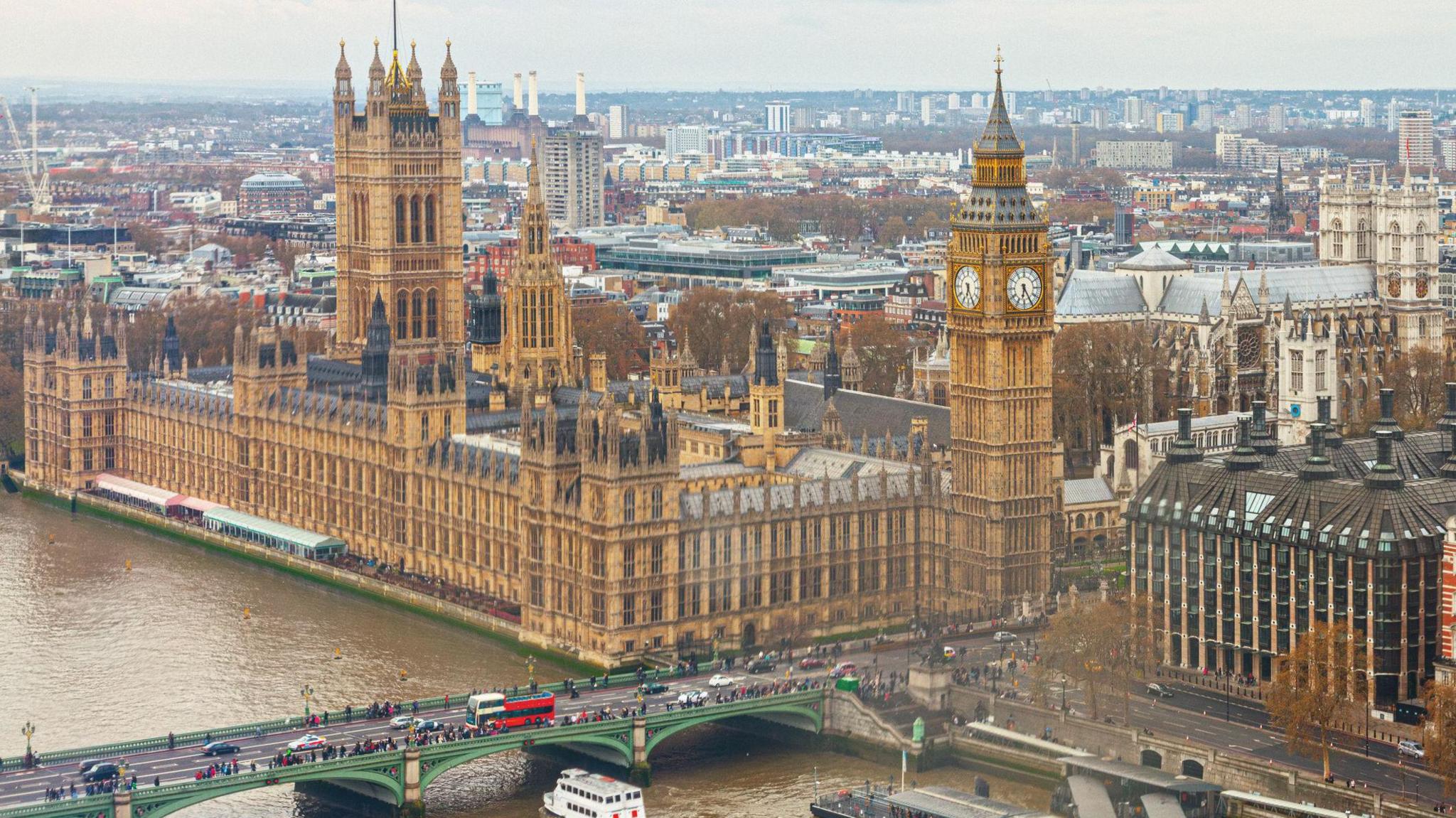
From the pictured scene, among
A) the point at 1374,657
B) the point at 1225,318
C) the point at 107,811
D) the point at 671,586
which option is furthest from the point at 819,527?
the point at 1225,318

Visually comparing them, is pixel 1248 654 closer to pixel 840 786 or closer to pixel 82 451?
pixel 840 786

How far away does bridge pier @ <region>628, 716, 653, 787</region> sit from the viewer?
105344 millimetres

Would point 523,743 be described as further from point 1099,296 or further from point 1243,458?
point 1099,296

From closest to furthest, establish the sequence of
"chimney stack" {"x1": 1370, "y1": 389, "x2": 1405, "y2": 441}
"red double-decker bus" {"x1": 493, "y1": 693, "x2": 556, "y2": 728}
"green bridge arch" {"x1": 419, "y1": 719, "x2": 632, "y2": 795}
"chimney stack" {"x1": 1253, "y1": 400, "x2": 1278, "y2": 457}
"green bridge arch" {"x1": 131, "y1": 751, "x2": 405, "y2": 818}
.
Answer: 1. "green bridge arch" {"x1": 131, "y1": 751, "x2": 405, "y2": 818}
2. "green bridge arch" {"x1": 419, "y1": 719, "x2": 632, "y2": 795}
3. "red double-decker bus" {"x1": 493, "y1": 693, "x2": 556, "y2": 728}
4. "chimney stack" {"x1": 1370, "y1": 389, "x2": 1405, "y2": 441}
5. "chimney stack" {"x1": 1253, "y1": 400, "x2": 1278, "y2": 457}

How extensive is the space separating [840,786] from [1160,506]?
2009 centimetres

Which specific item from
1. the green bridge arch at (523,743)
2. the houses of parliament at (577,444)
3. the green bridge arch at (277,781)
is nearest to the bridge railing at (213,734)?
the green bridge arch at (277,781)

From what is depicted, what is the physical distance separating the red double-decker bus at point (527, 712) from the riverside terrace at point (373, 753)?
96 centimetres

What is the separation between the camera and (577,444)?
121375mm

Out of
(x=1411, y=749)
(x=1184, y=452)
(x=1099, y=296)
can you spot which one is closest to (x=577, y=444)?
(x=1184, y=452)

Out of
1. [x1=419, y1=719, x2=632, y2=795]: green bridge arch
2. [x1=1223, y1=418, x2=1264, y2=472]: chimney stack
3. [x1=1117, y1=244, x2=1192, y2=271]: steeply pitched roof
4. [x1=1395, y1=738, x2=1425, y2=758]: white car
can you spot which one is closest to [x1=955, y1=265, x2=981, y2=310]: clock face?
[x1=1223, y1=418, x2=1264, y2=472]: chimney stack

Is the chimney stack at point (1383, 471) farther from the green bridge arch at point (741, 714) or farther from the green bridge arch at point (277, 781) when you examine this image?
the green bridge arch at point (277, 781)

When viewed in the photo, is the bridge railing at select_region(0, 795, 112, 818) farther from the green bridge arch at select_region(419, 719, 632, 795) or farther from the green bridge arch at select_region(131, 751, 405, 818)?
the green bridge arch at select_region(419, 719, 632, 795)

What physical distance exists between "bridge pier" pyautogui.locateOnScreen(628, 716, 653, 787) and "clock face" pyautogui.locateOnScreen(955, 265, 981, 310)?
2849 centimetres

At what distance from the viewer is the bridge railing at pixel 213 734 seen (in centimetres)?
10212
